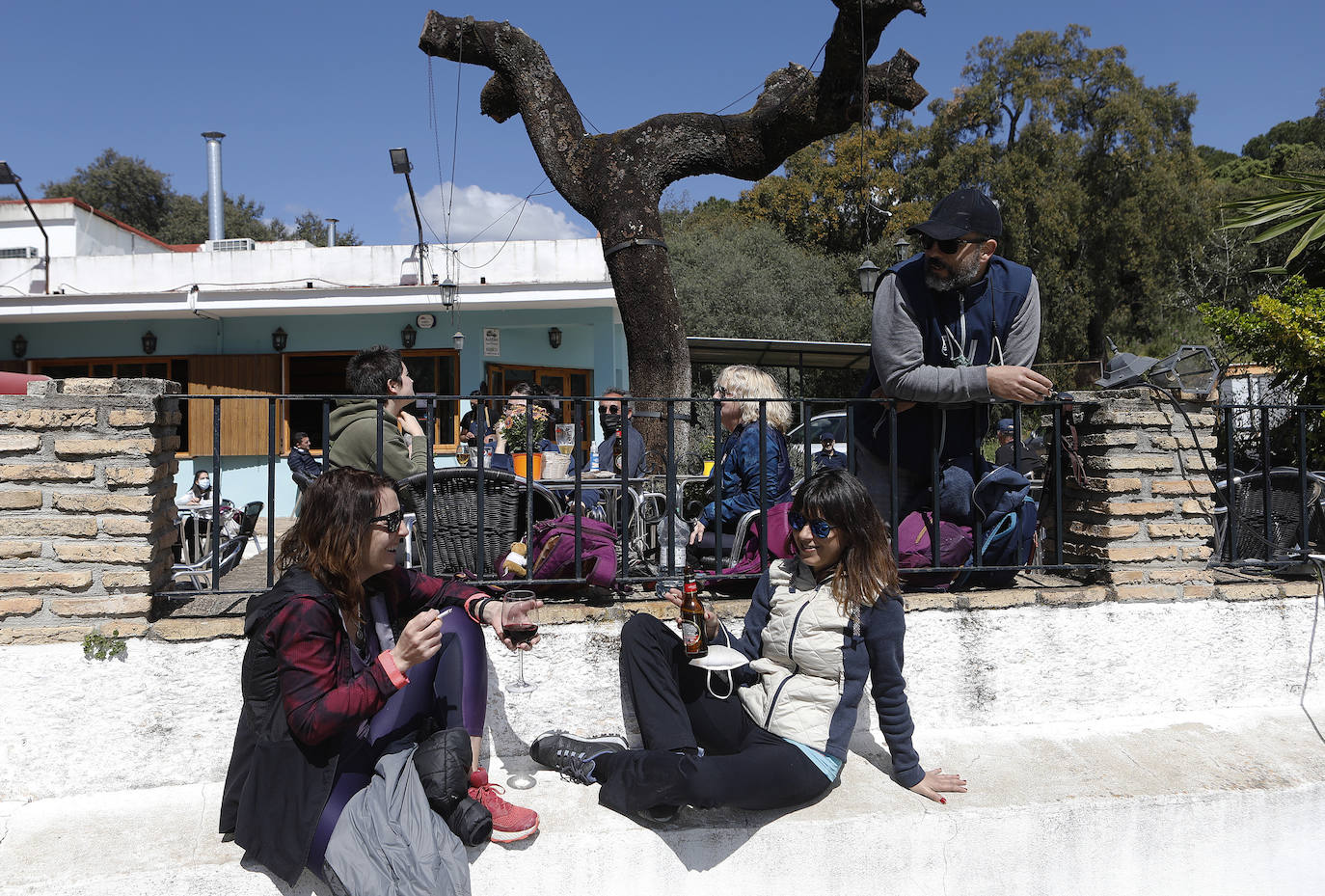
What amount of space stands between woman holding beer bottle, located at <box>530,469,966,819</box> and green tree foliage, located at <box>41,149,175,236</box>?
140ft

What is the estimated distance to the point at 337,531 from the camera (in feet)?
8.09

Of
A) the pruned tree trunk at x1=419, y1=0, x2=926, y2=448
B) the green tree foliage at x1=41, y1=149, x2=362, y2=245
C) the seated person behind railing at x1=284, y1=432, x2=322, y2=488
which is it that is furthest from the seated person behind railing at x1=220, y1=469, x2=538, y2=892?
the green tree foliage at x1=41, y1=149, x2=362, y2=245

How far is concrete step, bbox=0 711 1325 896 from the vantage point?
8.61 feet

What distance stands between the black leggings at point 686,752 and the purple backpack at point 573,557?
1.02 ft

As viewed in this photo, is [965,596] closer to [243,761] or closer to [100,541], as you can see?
[243,761]

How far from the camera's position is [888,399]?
3.44 m

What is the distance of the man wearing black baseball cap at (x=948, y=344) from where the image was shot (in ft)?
10.6

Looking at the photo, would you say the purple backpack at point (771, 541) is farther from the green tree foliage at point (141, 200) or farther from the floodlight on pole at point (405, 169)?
the green tree foliage at point (141, 200)

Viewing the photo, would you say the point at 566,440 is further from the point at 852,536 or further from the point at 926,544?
the point at 852,536

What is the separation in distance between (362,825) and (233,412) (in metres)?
12.3

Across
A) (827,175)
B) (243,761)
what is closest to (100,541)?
(243,761)

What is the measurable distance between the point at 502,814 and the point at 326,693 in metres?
0.71

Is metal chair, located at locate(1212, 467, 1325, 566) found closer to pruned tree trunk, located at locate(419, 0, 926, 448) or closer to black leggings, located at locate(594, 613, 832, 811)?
black leggings, located at locate(594, 613, 832, 811)

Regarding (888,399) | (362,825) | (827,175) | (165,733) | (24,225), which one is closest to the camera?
(362,825)
